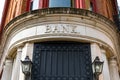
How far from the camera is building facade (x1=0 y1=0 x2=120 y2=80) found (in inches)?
530

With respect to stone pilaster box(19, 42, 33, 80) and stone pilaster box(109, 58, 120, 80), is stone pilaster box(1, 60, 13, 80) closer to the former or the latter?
stone pilaster box(19, 42, 33, 80)

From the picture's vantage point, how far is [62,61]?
13.7 m

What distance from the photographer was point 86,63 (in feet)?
44.7

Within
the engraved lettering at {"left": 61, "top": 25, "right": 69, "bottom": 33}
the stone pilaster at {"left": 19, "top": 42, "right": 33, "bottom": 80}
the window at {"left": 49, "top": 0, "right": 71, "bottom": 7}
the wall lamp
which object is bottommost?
the wall lamp

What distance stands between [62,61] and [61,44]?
0.97 meters

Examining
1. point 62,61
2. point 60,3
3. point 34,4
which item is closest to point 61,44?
point 62,61

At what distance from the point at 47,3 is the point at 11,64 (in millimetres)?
4442

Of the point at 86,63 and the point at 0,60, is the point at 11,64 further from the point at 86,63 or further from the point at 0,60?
the point at 86,63

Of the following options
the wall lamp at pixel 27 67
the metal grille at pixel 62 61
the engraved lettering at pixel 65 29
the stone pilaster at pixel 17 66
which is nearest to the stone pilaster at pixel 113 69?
the metal grille at pixel 62 61

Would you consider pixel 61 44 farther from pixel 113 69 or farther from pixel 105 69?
pixel 113 69

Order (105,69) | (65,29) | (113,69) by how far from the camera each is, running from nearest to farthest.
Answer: (105,69) < (65,29) < (113,69)

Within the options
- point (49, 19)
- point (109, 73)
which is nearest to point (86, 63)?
point (109, 73)

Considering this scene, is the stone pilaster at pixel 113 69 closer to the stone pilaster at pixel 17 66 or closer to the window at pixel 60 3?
the window at pixel 60 3

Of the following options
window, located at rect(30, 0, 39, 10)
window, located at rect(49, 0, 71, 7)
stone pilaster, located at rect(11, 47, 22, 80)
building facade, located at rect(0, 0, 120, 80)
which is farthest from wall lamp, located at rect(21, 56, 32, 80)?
window, located at rect(30, 0, 39, 10)
